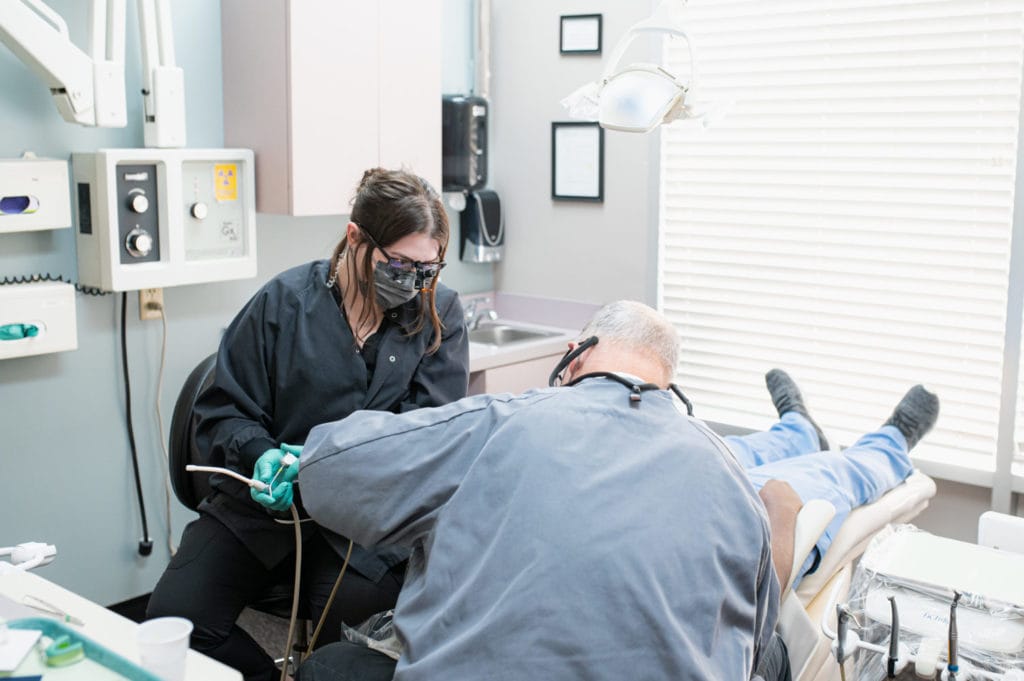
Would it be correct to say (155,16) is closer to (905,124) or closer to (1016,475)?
(905,124)

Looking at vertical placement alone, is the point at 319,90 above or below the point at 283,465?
above

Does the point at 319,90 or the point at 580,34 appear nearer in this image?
the point at 319,90

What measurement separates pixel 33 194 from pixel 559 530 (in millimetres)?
1821

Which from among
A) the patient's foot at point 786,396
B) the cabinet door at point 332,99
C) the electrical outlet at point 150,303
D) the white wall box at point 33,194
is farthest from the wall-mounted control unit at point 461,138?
the white wall box at point 33,194

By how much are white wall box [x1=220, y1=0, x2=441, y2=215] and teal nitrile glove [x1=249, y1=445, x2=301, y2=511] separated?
121 cm

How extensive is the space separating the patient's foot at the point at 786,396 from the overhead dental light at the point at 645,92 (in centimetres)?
134

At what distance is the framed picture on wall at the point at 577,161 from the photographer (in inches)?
148

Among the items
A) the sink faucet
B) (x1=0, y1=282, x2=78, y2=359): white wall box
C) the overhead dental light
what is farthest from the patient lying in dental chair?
(x1=0, y1=282, x2=78, y2=359): white wall box

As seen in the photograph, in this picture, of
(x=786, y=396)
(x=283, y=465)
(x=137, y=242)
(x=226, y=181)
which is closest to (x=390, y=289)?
(x=283, y=465)

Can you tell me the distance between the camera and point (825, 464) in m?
2.85

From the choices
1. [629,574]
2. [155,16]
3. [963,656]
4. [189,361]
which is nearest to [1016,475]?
[963,656]

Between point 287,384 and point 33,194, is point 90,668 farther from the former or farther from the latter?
point 33,194

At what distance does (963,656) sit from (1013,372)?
148cm

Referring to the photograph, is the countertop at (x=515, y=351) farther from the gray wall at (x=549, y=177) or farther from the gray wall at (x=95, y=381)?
the gray wall at (x=95, y=381)
